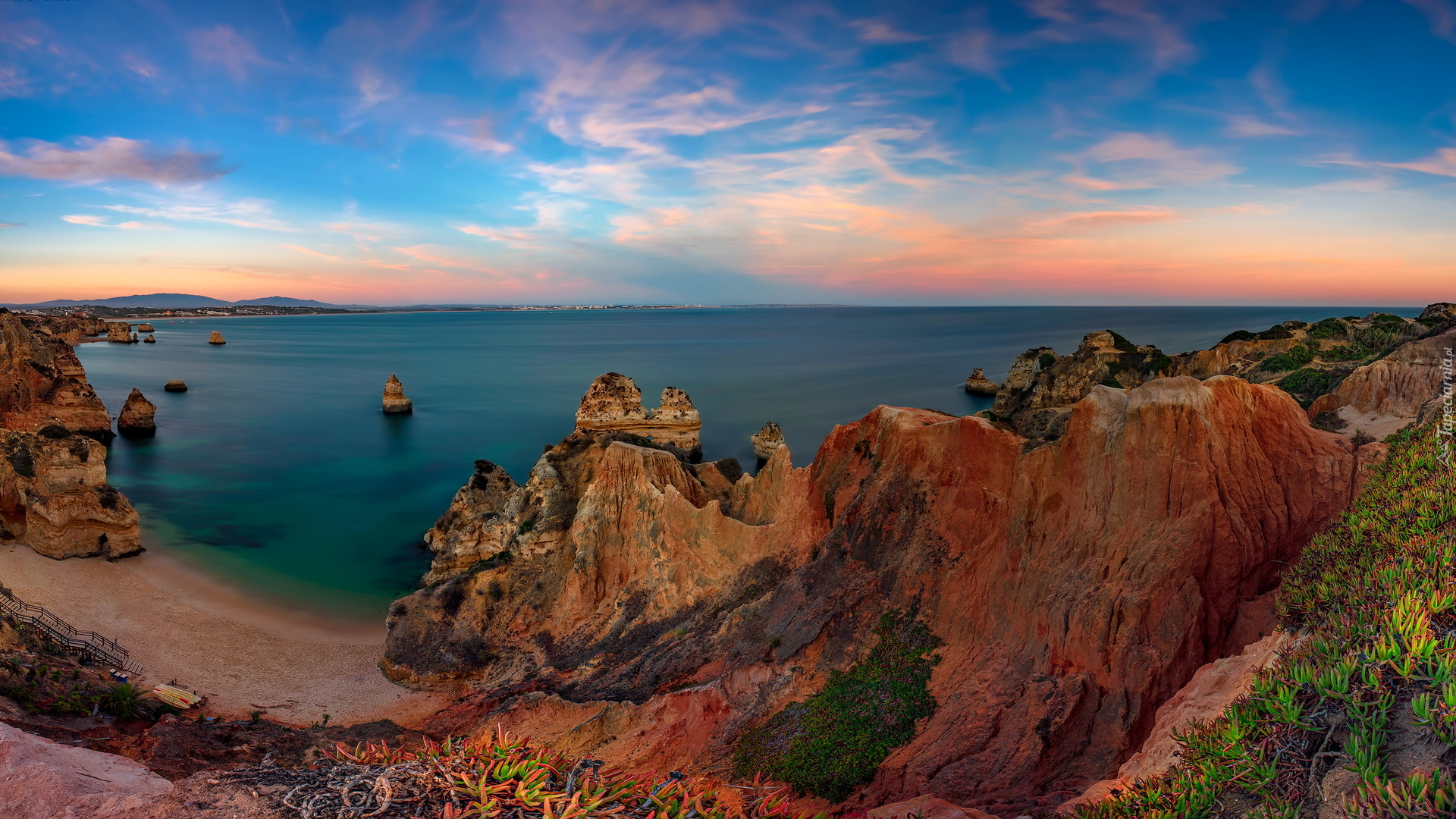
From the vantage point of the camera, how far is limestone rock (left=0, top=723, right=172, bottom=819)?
22.9 ft

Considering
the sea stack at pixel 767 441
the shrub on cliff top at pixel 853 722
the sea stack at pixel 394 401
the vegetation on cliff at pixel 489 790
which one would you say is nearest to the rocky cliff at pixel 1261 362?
the shrub on cliff top at pixel 853 722

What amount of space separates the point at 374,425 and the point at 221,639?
5647cm

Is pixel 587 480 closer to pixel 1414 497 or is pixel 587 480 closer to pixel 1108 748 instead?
Result: pixel 1108 748

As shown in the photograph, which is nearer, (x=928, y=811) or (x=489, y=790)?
(x=489, y=790)

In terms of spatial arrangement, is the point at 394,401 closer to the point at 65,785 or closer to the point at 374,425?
the point at 374,425

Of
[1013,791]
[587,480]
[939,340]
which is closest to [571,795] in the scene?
[1013,791]

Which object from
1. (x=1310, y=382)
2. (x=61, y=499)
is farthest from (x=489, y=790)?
(x=61, y=499)

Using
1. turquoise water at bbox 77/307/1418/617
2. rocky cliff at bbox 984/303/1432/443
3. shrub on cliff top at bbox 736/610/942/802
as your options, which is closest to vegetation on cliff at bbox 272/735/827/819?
shrub on cliff top at bbox 736/610/942/802

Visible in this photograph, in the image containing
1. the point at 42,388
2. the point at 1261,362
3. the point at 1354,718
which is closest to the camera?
the point at 1354,718

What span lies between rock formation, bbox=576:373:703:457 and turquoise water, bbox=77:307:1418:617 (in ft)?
16.7

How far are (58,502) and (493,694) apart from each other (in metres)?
31.2

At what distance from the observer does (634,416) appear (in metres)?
60.7

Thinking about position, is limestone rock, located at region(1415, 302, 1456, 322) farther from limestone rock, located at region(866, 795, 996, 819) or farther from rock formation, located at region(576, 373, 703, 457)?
rock formation, located at region(576, 373, 703, 457)

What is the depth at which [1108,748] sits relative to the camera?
1334 cm
